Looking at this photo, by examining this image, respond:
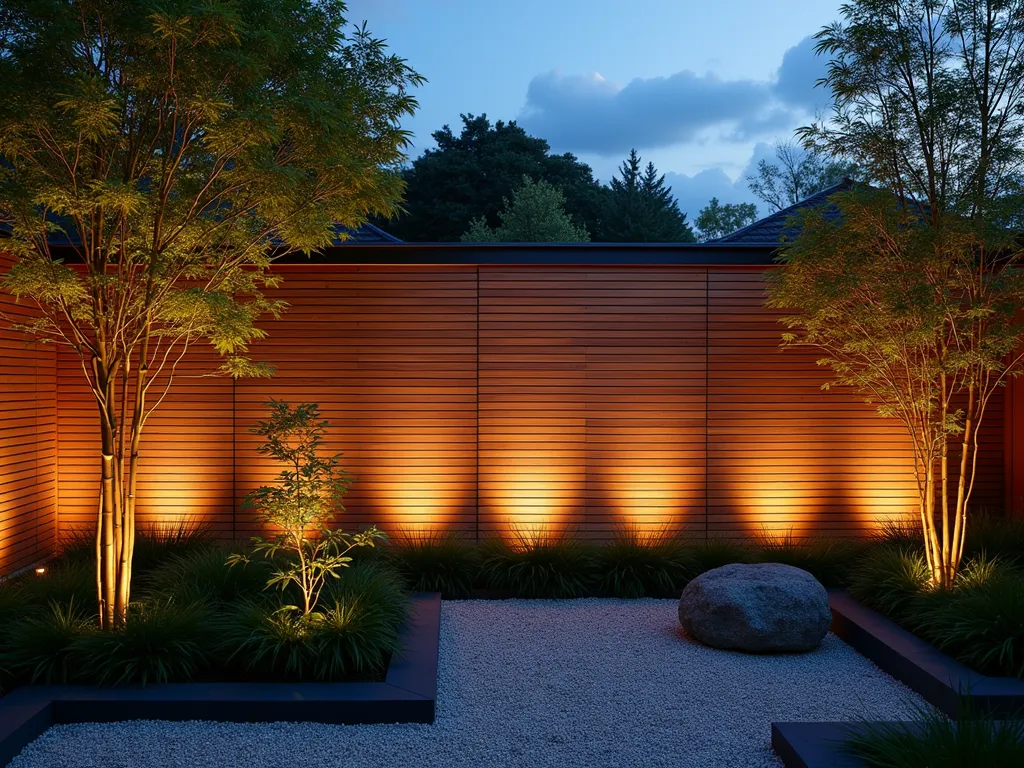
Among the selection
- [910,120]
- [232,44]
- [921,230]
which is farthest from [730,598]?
[232,44]

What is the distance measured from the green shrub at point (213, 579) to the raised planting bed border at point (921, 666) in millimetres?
4162

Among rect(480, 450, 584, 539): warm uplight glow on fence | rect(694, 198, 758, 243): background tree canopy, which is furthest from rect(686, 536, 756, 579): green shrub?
rect(694, 198, 758, 243): background tree canopy

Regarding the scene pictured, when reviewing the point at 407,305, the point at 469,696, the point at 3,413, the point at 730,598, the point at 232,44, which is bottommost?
the point at 469,696

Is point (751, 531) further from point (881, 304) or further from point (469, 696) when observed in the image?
point (469, 696)

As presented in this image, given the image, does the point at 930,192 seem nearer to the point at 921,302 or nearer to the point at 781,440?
the point at 921,302

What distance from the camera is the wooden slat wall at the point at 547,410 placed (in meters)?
6.68

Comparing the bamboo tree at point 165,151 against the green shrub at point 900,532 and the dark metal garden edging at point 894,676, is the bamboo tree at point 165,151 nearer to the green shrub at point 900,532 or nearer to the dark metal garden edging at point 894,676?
the dark metal garden edging at point 894,676

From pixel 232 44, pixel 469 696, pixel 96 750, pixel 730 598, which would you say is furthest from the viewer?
pixel 730 598

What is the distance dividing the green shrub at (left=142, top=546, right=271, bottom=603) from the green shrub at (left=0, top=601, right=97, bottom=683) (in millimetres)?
679

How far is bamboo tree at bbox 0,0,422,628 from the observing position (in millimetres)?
3689

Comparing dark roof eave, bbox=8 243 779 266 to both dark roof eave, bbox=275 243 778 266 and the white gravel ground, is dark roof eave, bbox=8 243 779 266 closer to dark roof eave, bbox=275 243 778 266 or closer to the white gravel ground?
dark roof eave, bbox=275 243 778 266

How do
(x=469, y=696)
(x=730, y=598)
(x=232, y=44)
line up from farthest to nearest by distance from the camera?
1. (x=730, y=598)
2. (x=469, y=696)
3. (x=232, y=44)

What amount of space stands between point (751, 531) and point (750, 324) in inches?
78.1

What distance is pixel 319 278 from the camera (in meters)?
6.69
